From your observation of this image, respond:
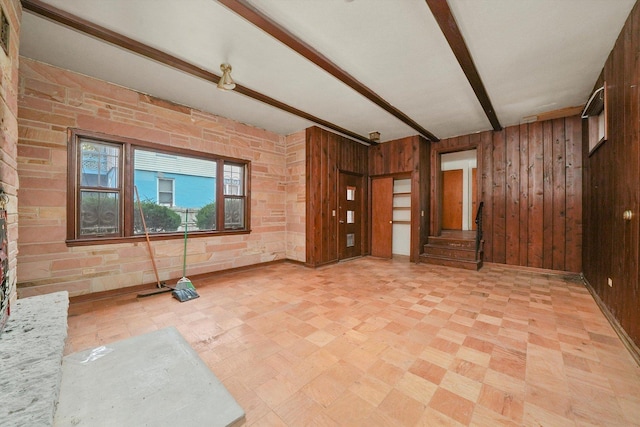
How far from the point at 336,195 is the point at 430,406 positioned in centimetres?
430

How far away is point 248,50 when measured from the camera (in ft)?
8.49

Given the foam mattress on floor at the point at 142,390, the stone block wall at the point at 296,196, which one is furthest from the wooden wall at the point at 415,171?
the foam mattress on floor at the point at 142,390

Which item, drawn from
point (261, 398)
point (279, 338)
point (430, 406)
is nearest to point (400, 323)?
point (430, 406)

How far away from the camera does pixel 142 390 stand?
3.81ft

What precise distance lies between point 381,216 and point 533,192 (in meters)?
2.97

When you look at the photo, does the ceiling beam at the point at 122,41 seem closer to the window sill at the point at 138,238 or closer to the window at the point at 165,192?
the window at the point at 165,192

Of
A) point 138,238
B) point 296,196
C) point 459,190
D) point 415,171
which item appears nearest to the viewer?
point 138,238

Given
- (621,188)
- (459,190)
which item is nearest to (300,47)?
(621,188)

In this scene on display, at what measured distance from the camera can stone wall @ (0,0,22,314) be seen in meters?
1.63

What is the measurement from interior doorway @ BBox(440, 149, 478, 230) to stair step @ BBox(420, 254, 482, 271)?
220 cm

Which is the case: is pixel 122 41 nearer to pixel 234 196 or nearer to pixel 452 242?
pixel 234 196

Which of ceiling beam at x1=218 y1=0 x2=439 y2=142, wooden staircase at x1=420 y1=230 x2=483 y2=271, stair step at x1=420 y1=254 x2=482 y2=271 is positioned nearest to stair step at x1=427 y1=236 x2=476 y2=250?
wooden staircase at x1=420 y1=230 x2=483 y2=271

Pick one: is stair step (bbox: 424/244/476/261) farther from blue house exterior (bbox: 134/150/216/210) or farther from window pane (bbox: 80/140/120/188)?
window pane (bbox: 80/140/120/188)

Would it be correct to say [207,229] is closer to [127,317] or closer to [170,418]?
[127,317]
